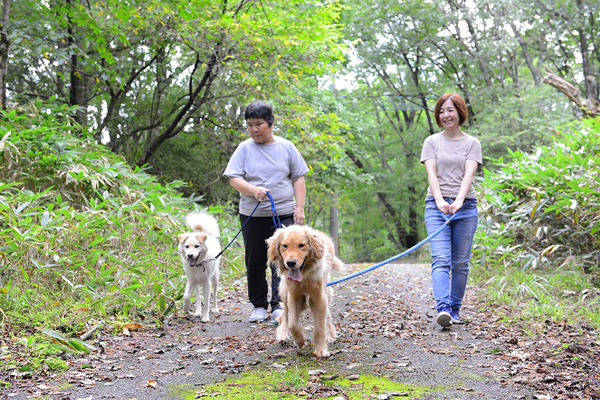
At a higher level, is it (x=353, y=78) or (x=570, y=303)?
(x=353, y=78)

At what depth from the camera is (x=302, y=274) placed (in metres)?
4.05

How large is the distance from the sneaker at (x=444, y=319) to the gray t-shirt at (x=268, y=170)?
1.71m

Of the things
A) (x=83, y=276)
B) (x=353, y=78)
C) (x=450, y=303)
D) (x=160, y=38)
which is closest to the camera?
(x=450, y=303)

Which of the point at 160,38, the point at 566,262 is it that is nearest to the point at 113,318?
the point at 566,262

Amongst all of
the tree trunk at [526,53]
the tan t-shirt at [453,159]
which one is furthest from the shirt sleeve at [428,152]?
the tree trunk at [526,53]

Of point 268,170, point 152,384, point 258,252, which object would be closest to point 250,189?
point 268,170

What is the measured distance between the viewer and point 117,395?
321 cm

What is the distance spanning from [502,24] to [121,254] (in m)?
14.5

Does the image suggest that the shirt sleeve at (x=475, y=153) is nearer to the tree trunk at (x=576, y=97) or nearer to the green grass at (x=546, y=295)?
the green grass at (x=546, y=295)

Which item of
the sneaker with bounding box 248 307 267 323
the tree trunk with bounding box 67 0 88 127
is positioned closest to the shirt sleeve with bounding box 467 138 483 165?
the sneaker with bounding box 248 307 267 323

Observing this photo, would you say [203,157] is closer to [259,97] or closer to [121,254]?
[259,97]

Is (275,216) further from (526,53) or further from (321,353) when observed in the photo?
(526,53)

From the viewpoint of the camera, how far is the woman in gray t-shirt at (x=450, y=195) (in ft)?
16.2

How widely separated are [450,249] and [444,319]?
68cm
